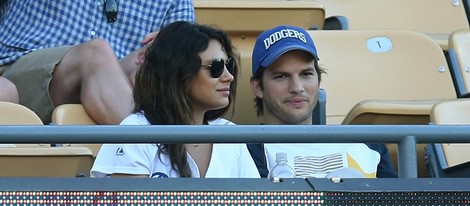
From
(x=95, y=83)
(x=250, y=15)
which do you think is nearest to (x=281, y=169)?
(x=95, y=83)

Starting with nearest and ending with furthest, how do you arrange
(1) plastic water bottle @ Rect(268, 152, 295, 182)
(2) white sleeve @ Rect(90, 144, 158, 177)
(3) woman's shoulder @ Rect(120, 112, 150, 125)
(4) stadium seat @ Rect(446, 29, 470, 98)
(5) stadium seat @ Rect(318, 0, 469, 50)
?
1. (2) white sleeve @ Rect(90, 144, 158, 177)
2. (3) woman's shoulder @ Rect(120, 112, 150, 125)
3. (1) plastic water bottle @ Rect(268, 152, 295, 182)
4. (4) stadium seat @ Rect(446, 29, 470, 98)
5. (5) stadium seat @ Rect(318, 0, 469, 50)

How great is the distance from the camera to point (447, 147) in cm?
428

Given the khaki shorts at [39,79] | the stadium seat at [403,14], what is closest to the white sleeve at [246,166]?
the khaki shorts at [39,79]

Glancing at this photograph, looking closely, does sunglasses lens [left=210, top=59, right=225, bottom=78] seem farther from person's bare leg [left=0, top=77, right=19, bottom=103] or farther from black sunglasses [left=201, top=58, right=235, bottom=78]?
person's bare leg [left=0, top=77, right=19, bottom=103]

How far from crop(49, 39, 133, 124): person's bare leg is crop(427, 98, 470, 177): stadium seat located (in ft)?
3.68

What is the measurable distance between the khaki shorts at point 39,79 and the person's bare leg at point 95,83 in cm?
4

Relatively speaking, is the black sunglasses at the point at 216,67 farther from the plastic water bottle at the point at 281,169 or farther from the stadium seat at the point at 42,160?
the stadium seat at the point at 42,160

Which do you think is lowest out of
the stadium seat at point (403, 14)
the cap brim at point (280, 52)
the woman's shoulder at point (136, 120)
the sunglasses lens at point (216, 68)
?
the woman's shoulder at point (136, 120)

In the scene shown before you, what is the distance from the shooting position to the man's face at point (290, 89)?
4.39m

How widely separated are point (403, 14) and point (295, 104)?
6.54ft

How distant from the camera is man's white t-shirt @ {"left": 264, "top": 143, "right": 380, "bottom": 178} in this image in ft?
13.1

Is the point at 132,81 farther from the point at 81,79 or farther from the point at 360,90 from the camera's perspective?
the point at 360,90

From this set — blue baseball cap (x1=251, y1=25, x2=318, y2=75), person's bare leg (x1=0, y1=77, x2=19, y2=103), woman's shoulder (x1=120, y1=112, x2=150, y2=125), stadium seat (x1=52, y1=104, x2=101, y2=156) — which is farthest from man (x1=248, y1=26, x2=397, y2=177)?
person's bare leg (x1=0, y1=77, x2=19, y2=103)

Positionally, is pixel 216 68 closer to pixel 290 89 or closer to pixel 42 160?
pixel 290 89
